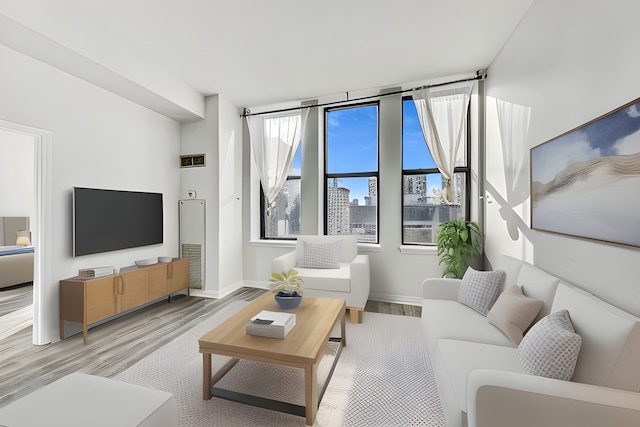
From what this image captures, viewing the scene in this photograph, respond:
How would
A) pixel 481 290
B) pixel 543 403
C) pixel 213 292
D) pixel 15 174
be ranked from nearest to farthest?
pixel 543 403, pixel 481 290, pixel 213 292, pixel 15 174

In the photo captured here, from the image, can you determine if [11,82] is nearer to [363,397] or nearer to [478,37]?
[363,397]

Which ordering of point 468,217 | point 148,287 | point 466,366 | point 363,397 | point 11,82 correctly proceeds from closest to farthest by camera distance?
point 466,366 < point 363,397 < point 11,82 < point 148,287 < point 468,217

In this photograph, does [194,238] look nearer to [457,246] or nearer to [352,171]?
[352,171]

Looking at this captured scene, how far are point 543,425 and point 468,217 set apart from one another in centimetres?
281

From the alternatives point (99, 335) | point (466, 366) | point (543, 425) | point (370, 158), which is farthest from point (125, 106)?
point (543, 425)

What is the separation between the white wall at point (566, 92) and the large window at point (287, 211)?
2656 mm

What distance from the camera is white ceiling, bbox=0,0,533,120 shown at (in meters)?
2.18

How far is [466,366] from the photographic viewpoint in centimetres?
136

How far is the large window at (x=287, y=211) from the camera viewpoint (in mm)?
4277

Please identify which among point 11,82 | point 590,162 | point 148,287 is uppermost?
point 11,82

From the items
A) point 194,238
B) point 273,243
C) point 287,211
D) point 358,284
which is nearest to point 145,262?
point 194,238

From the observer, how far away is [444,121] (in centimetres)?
339

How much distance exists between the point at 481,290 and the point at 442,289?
1.15 ft

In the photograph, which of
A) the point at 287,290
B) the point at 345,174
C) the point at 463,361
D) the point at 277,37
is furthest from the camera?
the point at 345,174
